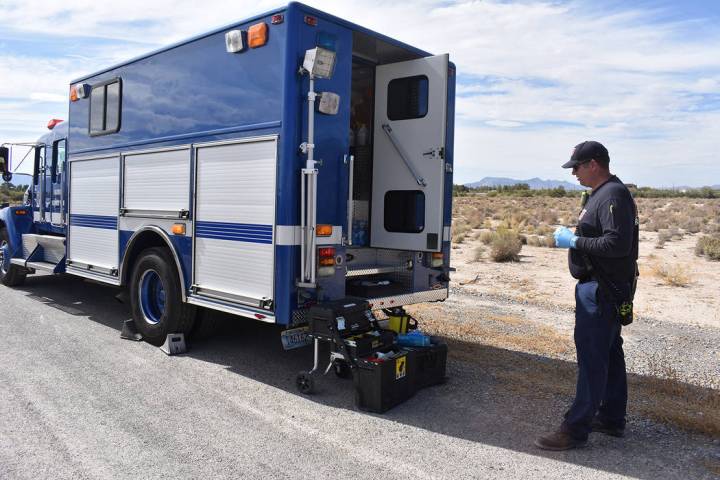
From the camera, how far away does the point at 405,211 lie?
6520 millimetres

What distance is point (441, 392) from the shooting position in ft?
17.7

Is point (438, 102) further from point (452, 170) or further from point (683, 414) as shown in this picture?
point (683, 414)

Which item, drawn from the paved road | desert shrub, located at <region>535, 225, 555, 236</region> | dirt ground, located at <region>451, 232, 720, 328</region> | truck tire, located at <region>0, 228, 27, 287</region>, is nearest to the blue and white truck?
the paved road

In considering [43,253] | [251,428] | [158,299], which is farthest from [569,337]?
[43,253]

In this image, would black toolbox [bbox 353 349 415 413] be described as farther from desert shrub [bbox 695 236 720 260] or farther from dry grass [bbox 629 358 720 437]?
desert shrub [bbox 695 236 720 260]

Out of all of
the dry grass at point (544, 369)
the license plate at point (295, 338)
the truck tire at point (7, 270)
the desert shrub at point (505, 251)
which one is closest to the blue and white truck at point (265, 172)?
the license plate at point (295, 338)

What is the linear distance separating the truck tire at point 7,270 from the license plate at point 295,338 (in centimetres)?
688

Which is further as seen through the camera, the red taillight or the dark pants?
the red taillight

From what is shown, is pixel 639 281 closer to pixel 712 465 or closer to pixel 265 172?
pixel 712 465

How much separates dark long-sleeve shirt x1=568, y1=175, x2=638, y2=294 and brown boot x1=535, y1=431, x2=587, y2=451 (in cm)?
108

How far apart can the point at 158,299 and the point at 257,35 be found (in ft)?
10.9

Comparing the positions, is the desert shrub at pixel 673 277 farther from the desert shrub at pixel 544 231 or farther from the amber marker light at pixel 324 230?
the desert shrub at pixel 544 231

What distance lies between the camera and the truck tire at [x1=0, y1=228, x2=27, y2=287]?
1009 cm

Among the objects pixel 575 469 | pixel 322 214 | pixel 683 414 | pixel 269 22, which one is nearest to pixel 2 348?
pixel 322 214
